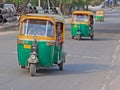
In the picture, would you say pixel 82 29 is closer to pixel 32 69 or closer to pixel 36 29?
pixel 36 29

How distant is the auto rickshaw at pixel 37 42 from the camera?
15.1 m

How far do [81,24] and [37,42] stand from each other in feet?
61.9

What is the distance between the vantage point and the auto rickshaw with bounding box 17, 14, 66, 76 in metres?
15.1

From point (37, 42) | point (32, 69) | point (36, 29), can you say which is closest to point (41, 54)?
point (37, 42)

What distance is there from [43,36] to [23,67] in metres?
1.20

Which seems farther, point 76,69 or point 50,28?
point 76,69

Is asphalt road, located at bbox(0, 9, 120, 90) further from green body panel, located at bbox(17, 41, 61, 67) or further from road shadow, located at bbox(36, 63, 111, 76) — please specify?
green body panel, located at bbox(17, 41, 61, 67)

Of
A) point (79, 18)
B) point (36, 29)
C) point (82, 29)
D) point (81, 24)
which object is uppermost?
point (36, 29)

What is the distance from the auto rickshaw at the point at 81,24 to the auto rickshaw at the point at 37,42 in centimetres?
1775

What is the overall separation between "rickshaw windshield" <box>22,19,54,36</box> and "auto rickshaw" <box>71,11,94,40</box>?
1790 cm

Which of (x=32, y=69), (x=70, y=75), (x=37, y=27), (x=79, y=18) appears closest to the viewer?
(x=32, y=69)

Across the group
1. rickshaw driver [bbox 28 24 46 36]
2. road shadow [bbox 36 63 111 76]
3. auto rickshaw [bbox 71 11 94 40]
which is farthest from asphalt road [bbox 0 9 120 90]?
auto rickshaw [bbox 71 11 94 40]

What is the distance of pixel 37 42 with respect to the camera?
15203 millimetres

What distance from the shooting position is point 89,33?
3394cm
